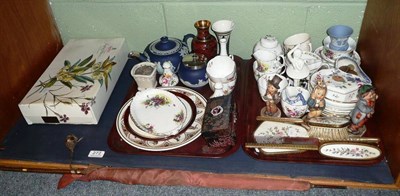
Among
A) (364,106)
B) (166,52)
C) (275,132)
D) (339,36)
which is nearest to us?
(364,106)

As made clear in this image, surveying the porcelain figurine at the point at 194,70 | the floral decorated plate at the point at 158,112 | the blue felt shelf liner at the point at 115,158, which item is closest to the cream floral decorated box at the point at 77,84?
the blue felt shelf liner at the point at 115,158

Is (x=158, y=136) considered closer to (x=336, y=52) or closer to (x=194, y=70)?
(x=194, y=70)

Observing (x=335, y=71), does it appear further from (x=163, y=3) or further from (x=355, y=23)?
(x=163, y=3)

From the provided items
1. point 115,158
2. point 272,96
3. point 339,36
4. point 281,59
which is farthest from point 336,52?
point 115,158

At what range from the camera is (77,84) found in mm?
1265

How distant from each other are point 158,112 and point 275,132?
14.8 inches

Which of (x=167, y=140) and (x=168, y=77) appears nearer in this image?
(x=167, y=140)

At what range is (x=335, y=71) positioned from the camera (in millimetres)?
A: 1148

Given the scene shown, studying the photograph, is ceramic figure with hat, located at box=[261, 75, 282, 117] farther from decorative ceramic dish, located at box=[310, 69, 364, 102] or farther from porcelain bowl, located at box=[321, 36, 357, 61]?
porcelain bowl, located at box=[321, 36, 357, 61]

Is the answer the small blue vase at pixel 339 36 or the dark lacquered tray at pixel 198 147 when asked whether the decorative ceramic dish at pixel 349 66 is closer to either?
the small blue vase at pixel 339 36

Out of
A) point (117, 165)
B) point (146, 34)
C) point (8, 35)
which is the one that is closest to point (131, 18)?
point (146, 34)

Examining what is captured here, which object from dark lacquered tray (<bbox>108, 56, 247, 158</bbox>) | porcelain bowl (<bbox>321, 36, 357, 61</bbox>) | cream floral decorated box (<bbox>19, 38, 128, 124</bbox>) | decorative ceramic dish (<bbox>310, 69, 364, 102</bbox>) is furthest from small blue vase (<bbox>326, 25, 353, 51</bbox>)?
cream floral decorated box (<bbox>19, 38, 128, 124</bbox>)

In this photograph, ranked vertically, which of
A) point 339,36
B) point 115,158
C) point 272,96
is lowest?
point 115,158

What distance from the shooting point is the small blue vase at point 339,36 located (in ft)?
4.02
